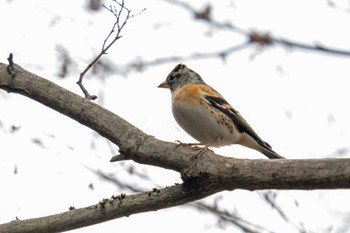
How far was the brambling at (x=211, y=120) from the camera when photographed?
5.15 metres

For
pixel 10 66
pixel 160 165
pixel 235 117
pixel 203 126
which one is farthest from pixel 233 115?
pixel 10 66

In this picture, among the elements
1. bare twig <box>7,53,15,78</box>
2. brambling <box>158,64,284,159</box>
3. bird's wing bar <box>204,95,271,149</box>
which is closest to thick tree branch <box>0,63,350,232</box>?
bare twig <box>7,53,15,78</box>

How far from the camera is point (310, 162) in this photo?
292 centimetres

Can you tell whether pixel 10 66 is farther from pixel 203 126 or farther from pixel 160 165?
pixel 203 126

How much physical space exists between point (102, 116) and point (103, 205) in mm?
500

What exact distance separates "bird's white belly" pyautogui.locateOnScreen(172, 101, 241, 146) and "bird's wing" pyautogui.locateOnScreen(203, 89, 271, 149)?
8cm

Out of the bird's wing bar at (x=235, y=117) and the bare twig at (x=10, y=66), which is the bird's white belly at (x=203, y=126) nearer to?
the bird's wing bar at (x=235, y=117)

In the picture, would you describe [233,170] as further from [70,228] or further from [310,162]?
[70,228]

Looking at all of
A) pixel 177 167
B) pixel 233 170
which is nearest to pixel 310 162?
pixel 233 170

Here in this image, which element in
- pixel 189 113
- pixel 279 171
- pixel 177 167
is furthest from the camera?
pixel 189 113

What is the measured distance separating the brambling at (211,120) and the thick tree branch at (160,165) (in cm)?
143

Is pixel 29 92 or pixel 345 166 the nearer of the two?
pixel 345 166

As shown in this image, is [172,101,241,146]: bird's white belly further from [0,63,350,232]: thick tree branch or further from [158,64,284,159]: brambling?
[0,63,350,232]: thick tree branch

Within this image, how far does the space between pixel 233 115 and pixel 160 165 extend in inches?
78.0
